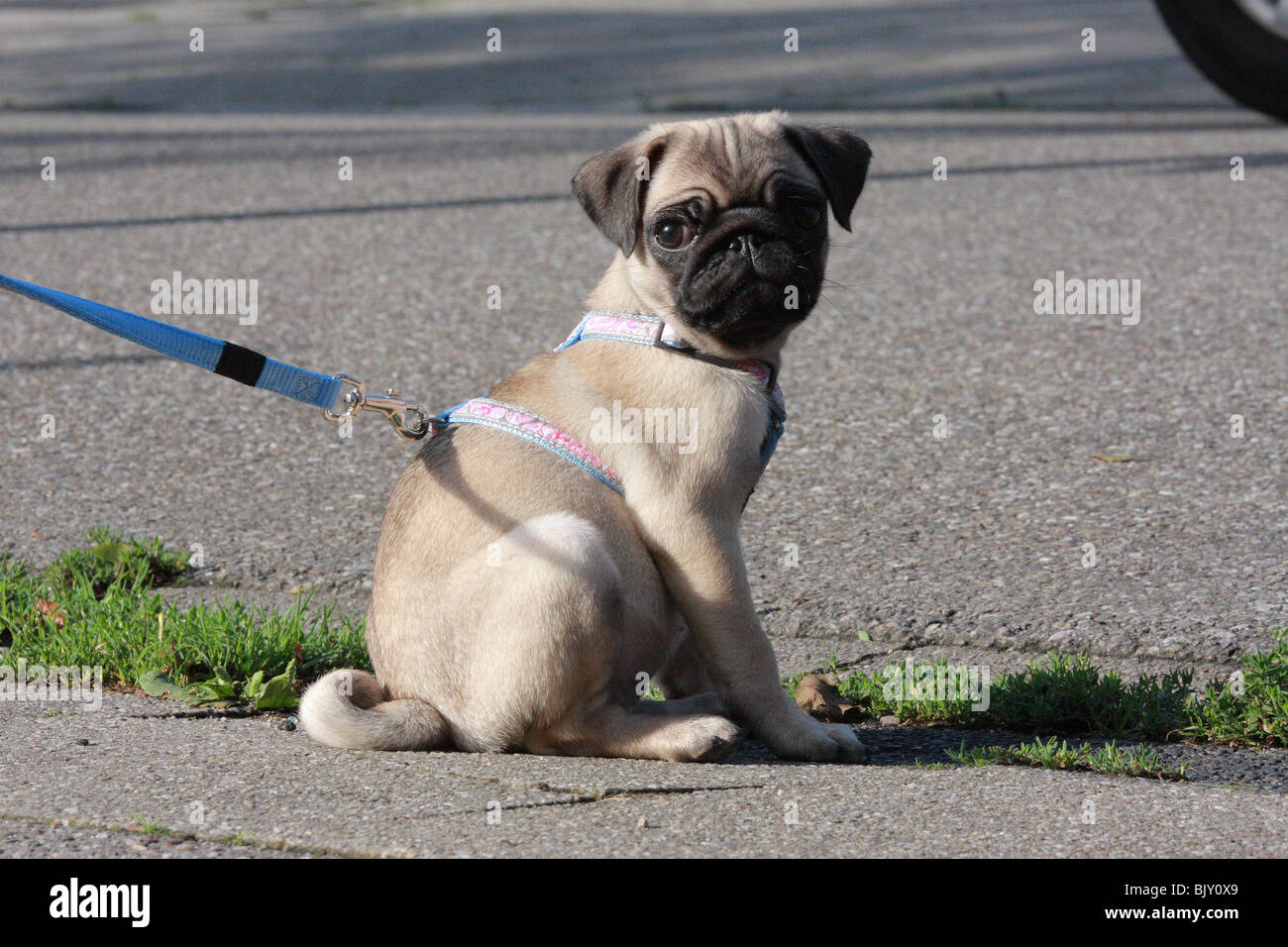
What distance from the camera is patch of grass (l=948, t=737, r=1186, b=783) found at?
10.6 ft

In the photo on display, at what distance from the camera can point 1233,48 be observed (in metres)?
9.07

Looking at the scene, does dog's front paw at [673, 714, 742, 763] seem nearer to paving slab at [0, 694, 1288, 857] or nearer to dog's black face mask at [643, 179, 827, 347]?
paving slab at [0, 694, 1288, 857]

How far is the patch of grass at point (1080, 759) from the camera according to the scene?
324 centimetres

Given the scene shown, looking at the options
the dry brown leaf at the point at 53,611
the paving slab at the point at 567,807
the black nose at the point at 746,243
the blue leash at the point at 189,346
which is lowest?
the paving slab at the point at 567,807

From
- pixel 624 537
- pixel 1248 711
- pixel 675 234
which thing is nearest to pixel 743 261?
pixel 675 234

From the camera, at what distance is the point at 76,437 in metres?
5.60

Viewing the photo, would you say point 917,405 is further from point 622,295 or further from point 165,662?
point 165,662

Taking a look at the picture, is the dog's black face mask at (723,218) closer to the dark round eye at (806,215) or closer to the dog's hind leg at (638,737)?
the dark round eye at (806,215)

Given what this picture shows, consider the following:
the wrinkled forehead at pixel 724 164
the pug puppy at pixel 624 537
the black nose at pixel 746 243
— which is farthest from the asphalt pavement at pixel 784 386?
the wrinkled forehead at pixel 724 164

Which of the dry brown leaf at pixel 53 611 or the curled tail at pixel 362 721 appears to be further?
the dry brown leaf at pixel 53 611

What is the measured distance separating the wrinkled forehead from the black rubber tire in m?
6.42

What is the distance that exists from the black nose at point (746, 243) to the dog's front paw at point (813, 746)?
1.06m

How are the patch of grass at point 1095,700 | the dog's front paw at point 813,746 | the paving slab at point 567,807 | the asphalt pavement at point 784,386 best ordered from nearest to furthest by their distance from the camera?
1. the paving slab at point 567,807
2. the asphalt pavement at point 784,386
3. the dog's front paw at point 813,746
4. the patch of grass at point 1095,700

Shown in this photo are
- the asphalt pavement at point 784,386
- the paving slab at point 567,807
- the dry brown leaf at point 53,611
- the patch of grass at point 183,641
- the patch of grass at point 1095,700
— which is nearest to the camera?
the paving slab at point 567,807
